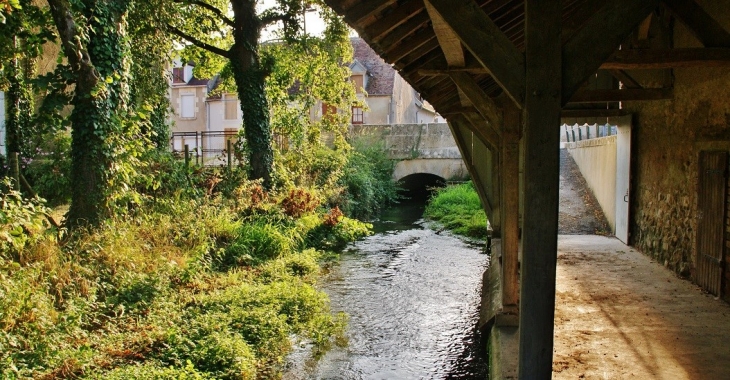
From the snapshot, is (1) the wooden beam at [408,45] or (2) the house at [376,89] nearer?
(1) the wooden beam at [408,45]

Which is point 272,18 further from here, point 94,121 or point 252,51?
point 94,121

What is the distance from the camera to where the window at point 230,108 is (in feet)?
107

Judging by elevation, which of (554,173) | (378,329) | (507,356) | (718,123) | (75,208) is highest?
(718,123)

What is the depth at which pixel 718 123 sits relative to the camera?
6.54 metres

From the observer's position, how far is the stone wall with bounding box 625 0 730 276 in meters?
6.61

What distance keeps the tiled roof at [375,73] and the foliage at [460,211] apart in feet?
31.0

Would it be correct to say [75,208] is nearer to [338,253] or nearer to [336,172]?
[338,253]

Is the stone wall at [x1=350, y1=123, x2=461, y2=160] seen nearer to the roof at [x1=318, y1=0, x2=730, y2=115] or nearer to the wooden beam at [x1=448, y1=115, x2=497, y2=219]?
the wooden beam at [x1=448, y1=115, x2=497, y2=219]

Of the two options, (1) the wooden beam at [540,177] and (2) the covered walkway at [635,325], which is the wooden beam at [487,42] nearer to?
(1) the wooden beam at [540,177]

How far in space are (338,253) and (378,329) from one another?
5433 millimetres

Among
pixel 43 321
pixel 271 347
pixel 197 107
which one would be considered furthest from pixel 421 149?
pixel 43 321

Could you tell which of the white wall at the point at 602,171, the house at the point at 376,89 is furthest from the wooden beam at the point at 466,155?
the house at the point at 376,89

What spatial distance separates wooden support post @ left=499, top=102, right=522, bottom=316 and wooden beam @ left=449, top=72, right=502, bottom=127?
162 millimetres

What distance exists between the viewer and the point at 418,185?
27328 mm
